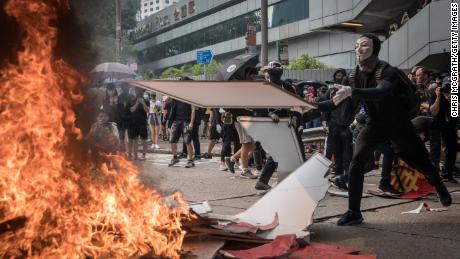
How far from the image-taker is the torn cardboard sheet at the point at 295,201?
15.1 feet

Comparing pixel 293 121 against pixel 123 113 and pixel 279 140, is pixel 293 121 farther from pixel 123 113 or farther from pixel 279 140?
pixel 123 113

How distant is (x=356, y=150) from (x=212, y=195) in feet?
8.65

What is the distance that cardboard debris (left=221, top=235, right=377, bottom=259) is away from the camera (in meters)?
3.93

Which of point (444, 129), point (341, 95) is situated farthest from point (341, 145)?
point (341, 95)

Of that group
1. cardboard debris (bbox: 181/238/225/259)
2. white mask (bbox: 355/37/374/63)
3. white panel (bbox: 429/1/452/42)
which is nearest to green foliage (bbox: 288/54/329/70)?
white panel (bbox: 429/1/452/42)

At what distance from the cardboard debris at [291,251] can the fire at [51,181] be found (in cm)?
52

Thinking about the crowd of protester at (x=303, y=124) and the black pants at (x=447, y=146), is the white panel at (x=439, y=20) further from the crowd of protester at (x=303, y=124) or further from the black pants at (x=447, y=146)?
the black pants at (x=447, y=146)

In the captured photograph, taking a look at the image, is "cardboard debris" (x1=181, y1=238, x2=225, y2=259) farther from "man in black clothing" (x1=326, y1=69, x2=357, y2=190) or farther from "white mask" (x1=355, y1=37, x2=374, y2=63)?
"man in black clothing" (x1=326, y1=69, x2=357, y2=190)

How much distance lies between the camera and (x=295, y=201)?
4.79 metres

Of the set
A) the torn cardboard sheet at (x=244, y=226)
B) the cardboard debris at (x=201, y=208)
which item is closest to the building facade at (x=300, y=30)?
the cardboard debris at (x=201, y=208)

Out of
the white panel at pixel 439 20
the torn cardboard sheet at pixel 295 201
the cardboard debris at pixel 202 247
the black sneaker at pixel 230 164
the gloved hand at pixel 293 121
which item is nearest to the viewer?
the cardboard debris at pixel 202 247

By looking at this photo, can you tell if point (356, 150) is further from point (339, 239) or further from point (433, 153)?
point (433, 153)

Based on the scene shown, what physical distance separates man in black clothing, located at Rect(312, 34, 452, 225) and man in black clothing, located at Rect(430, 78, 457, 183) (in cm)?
303

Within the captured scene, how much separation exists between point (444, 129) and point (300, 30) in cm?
3194
